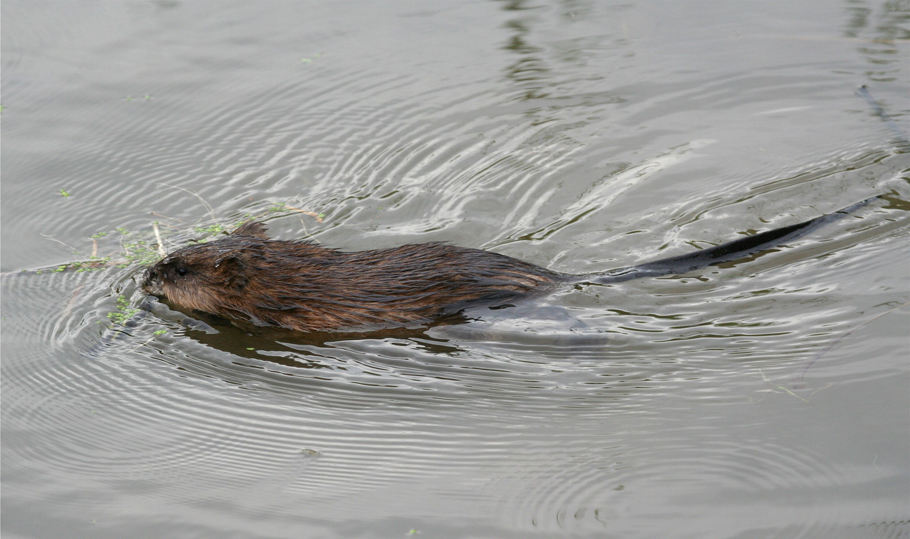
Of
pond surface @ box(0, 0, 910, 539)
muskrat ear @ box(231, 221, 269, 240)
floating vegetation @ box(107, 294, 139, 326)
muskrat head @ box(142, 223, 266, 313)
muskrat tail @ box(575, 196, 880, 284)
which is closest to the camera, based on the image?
pond surface @ box(0, 0, 910, 539)

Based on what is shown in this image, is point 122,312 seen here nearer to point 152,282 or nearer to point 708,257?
point 152,282

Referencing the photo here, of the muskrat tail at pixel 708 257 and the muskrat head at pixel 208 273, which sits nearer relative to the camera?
the muskrat tail at pixel 708 257

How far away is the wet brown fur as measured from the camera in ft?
14.6

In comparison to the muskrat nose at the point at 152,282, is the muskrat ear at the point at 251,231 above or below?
above

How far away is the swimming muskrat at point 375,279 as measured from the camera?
4.45 metres

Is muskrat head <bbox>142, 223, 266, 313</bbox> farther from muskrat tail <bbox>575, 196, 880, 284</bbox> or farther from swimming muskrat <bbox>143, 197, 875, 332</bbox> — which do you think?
muskrat tail <bbox>575, 196, 880, 284</bbox>

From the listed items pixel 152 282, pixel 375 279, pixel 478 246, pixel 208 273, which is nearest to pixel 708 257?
pixel 478 246

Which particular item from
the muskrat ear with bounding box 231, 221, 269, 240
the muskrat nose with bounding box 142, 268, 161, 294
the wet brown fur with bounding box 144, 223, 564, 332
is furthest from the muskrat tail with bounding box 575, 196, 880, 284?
the muskrat nose with bounding box 142, 268, 161, 294

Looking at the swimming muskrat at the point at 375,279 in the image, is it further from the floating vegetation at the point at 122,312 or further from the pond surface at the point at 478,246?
the floating vegetation at the point at 122,312

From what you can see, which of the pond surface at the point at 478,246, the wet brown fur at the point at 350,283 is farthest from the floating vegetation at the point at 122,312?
the wet brown fur at the point at 350,283

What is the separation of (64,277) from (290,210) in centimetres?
150

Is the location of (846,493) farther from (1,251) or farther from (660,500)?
(1,251)

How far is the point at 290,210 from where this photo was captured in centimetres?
577

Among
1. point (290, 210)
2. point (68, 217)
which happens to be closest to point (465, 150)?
point (290, 210)
